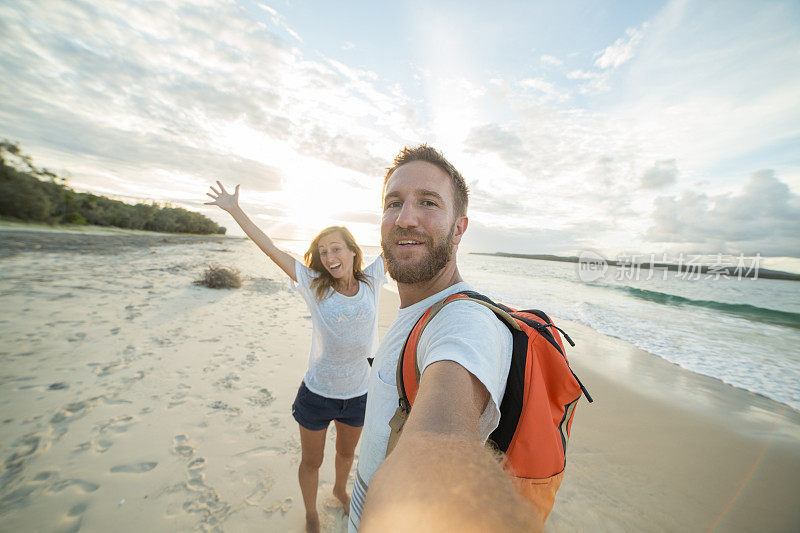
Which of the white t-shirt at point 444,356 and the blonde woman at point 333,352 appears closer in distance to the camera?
the white t-shirt at point 444,356

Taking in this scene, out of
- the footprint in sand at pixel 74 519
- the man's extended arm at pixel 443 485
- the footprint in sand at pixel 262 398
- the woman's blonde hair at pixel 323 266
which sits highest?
the woman's blonde hair at pixel 323 266

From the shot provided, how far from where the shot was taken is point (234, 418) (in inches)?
154

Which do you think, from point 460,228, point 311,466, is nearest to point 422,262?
point 460,228

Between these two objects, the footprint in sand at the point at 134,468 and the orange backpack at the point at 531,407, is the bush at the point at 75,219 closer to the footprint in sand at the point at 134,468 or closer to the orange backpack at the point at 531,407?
the footprint in sand at the point at 134,468

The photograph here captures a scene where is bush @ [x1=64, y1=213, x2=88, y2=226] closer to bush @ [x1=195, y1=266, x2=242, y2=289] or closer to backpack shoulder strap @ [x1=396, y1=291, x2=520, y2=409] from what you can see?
bush @ [x1=195, y1=266, x2=242, y2=289]

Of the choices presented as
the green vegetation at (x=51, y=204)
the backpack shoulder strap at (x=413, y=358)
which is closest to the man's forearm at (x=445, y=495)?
the backpack shoulder strap at (x=413, y=358)

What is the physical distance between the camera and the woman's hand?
339 centimetres

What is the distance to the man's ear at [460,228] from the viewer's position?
1.88 metres

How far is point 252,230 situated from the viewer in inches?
125

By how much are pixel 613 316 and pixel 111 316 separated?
1876cm

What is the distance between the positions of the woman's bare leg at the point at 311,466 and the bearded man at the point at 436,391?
1.05m

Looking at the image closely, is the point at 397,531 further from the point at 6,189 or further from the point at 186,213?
the point at 186,213

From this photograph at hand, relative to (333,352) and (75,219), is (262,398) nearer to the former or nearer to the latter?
(333,352)

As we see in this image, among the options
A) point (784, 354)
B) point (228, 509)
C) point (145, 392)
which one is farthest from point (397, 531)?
point (784, 354)
